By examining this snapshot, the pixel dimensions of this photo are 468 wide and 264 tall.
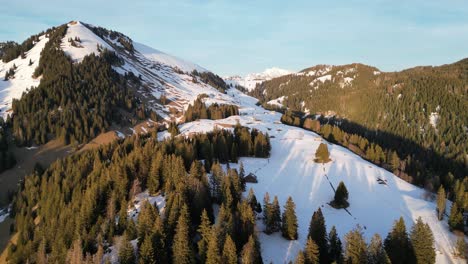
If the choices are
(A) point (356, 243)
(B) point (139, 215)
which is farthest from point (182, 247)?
(A) point (356, 243)

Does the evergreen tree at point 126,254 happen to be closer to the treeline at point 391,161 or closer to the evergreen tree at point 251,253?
the evergreen tree at point 251,253

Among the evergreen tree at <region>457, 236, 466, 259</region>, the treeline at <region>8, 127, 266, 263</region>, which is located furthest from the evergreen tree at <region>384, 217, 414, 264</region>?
the treeline at <region>8, 127, 266, 263</region>

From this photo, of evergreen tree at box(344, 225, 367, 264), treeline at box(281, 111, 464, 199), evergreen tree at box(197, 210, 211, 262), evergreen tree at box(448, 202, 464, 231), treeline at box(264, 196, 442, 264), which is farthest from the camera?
treeline at box(281, 111, 464, 199)

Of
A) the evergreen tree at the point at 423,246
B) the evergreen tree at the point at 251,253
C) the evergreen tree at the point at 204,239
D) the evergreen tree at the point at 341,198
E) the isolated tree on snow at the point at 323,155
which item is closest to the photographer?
the evergreen tree at the point at 251,253

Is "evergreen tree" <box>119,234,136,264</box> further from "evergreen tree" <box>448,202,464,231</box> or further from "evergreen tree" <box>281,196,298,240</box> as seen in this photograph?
"evergreen tree" <box>448,202,464,231</box>

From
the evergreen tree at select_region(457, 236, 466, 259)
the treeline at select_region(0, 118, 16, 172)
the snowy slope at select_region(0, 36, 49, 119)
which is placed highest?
the snowy slope at select_region(0, 36, 49, 119)

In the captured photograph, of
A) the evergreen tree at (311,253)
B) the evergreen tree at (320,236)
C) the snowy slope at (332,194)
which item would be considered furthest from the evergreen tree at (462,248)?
the evergreen tree at (311,253)

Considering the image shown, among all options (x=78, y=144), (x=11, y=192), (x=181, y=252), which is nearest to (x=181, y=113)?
(x=78, y=144)
